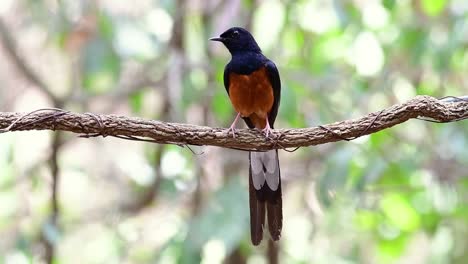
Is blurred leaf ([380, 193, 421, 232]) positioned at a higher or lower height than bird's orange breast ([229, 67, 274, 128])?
lower

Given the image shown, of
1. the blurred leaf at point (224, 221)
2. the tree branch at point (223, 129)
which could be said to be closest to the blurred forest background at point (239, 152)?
the blurred leaf at point (224, 221)

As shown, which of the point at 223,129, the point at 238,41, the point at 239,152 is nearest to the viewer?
the point at 223,129

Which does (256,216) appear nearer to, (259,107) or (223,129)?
(259,107)

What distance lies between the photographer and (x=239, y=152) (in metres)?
5.77

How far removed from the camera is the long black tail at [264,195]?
12.0 ft

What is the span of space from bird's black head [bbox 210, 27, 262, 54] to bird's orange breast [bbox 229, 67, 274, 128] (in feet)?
0.83

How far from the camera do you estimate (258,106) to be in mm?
4020

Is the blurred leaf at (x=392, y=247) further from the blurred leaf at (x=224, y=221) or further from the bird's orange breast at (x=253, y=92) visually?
the bird's orange breast at (x=253, y=92)

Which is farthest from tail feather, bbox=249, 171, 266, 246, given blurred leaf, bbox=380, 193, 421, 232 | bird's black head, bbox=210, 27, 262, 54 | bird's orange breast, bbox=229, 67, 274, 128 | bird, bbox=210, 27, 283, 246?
blurred leaf, bbox=380, 193, 421, 232

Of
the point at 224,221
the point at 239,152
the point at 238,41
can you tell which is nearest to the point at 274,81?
the point at 238,41

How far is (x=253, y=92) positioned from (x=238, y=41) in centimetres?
42

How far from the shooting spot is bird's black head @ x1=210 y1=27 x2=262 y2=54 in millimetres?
4242

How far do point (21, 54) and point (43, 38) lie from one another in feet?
3.30

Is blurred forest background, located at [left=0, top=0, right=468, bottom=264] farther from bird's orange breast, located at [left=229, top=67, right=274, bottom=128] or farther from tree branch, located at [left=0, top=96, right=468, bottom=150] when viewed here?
tree branch, located at [left=0, top=96, right=468, bottom=150]
